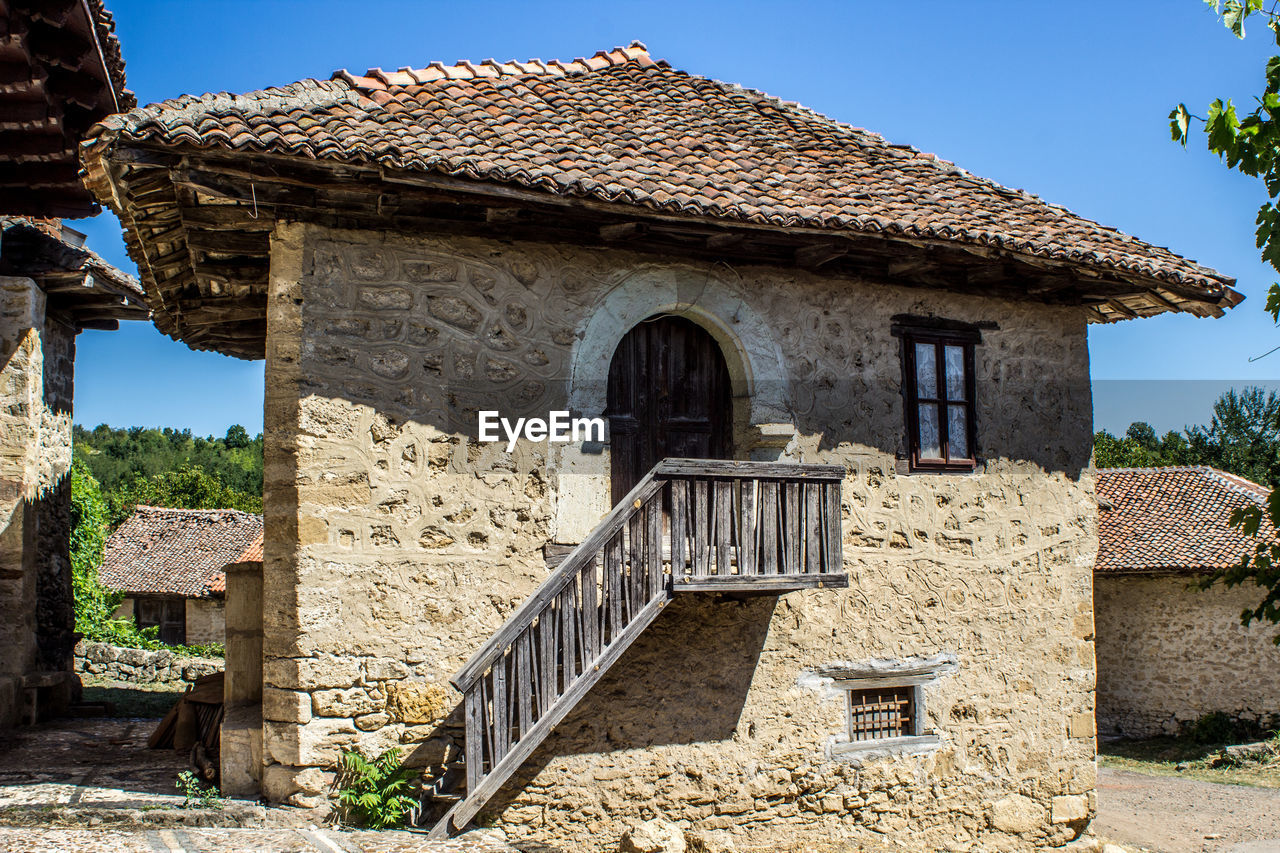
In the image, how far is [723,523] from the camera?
6566 millimetres

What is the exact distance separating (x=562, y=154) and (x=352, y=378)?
204 cm

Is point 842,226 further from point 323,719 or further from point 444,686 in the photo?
point 323,719

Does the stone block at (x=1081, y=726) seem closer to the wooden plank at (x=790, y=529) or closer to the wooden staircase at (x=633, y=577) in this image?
the wooden staircase at (x=633, y=577)

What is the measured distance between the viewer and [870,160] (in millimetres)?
8797

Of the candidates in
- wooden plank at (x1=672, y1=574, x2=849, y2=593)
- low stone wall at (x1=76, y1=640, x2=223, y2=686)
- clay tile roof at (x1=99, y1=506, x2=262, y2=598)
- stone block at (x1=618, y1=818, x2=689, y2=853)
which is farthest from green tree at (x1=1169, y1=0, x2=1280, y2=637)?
clay tile roof at (x1=99, y1=506, x2=262, y2=598)

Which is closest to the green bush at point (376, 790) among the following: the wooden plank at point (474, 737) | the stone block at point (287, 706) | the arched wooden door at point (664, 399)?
the stone block at point (287, 706)

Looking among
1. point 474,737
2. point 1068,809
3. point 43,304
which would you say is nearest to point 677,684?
point 474,737

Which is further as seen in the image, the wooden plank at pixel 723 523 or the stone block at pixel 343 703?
the wooden plank at pixel 723 523

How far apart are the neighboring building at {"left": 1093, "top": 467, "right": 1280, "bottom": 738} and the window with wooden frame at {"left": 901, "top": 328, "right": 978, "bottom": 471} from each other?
389 inches

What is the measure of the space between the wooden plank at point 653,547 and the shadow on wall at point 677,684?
2.97 ft

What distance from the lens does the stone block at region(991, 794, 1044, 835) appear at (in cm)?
822

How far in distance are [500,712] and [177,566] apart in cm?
2430

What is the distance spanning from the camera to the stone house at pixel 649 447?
6.28 metres

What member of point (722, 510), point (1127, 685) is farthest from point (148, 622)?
point (722, 510)
